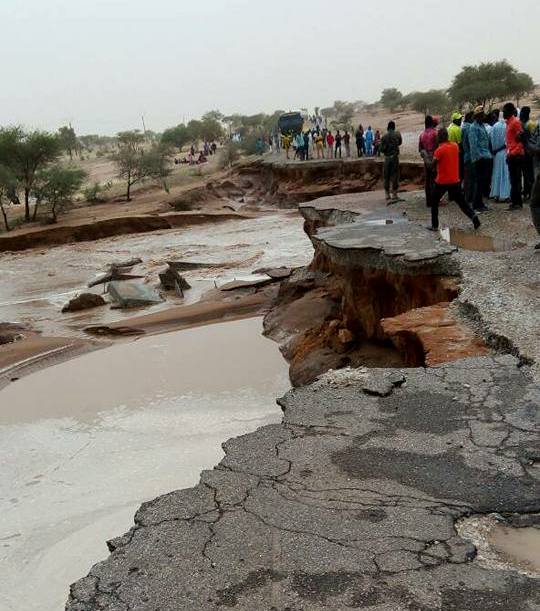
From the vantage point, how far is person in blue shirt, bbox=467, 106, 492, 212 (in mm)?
11133

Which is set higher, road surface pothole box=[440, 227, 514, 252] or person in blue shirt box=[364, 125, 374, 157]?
person in blue shirt box=[364, 125, 374, 157]

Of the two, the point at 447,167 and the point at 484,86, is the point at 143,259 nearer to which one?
the point at 447,167

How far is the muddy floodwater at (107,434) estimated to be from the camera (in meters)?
5.62

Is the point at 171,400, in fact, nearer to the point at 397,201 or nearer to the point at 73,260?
the point at 397,201

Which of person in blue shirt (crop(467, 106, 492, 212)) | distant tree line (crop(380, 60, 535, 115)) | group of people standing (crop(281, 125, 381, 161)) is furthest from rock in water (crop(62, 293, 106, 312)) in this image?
distant tree line (crop(380, 60, 535, 115))

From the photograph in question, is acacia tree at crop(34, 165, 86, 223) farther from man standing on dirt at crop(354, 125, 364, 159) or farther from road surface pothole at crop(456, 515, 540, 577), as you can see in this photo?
road surface pothole at crop(456, 515, 540, 577)

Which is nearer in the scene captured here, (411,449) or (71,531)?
(411,449)

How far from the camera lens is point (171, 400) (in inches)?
359

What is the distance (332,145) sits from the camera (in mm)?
33219

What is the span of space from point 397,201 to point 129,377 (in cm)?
682

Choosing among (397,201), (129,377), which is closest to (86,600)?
(129,377)

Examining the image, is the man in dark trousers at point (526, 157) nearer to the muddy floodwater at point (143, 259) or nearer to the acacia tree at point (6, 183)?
the muddy floodwater at point (143, 259)

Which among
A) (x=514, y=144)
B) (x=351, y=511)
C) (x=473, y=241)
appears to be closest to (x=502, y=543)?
(x=351, y=511)

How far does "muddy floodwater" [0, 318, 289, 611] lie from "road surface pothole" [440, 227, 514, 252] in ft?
10.3
